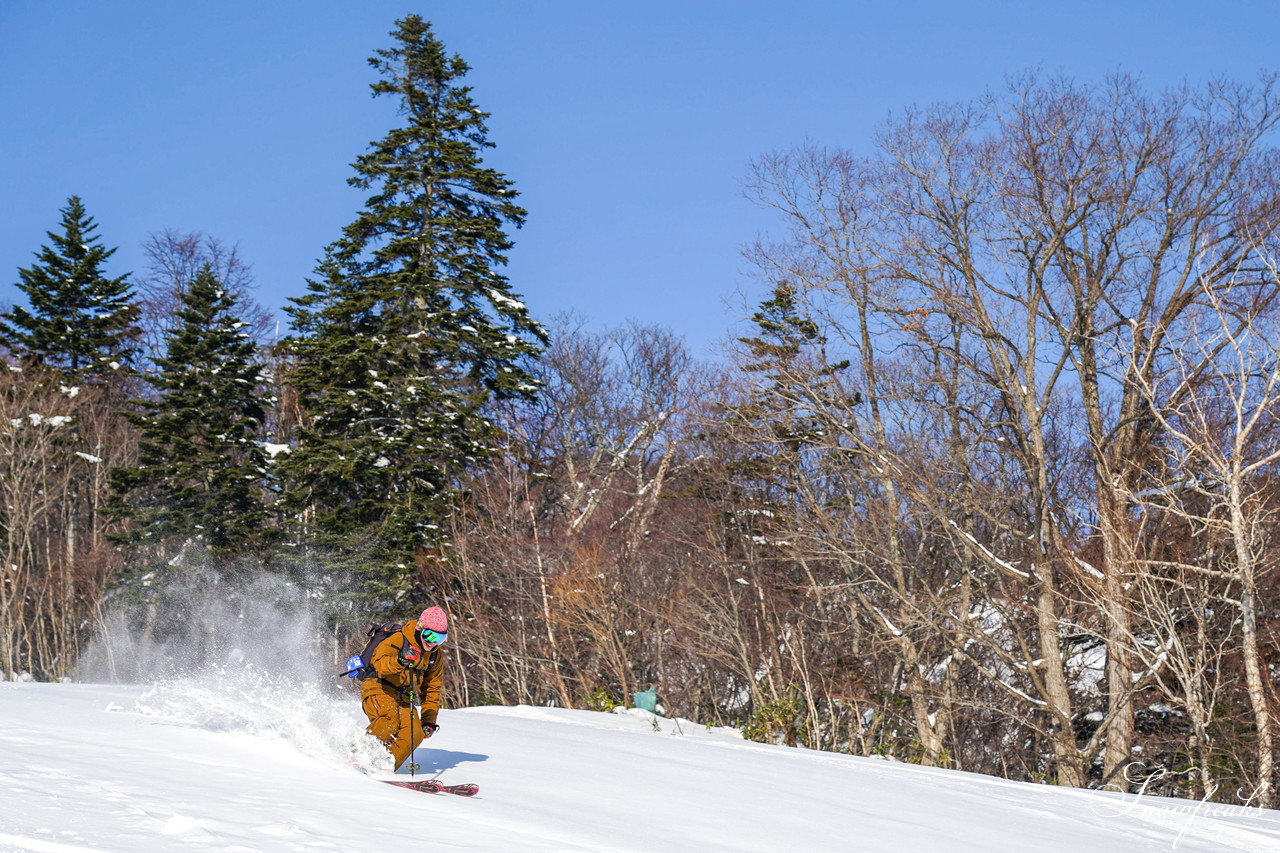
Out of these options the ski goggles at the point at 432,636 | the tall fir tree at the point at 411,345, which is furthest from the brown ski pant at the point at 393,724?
the tall fir tree at the point at 411,345

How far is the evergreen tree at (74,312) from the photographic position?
3531 centimetres

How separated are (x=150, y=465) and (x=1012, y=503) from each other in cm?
2115

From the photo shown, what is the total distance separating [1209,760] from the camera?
18000mm

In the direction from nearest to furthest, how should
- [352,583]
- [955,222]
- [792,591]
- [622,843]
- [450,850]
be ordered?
[450,850] < [622,843] < [955,222] < [792,591] < [352,583]

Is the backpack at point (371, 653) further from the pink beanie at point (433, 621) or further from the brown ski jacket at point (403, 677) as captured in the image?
the pink beanie at point (433, 621)

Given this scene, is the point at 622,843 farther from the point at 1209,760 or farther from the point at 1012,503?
the point at 1012,503

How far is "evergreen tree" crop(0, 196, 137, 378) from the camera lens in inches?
1390

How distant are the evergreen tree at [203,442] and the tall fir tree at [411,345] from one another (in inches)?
54.1

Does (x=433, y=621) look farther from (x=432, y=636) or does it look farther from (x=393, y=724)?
(x=393, y=724)

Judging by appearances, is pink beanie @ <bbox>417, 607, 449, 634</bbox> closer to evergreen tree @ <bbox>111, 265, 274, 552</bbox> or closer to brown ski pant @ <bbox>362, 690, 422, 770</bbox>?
brown ski pant @ <bbox>362, 690, 422, 770</bbox>

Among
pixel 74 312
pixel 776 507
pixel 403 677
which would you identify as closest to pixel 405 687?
pixel 403 677

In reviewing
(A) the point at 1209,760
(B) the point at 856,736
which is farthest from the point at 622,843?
(A) the point at 1209,760

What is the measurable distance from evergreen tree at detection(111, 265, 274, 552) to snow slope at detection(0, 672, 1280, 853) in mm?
18145

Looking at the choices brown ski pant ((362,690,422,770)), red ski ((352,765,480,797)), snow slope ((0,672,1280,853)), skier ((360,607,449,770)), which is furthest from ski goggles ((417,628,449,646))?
red ski ((352,765,480,797))
